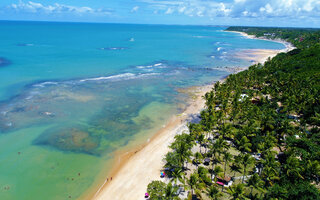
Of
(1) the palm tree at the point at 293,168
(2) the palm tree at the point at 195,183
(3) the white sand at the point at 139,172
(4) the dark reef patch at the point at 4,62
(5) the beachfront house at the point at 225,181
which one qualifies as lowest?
(3) the white sand at the point at 139,172

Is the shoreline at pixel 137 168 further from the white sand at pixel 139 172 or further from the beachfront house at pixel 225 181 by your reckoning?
the beachfront house at pixel 225 181

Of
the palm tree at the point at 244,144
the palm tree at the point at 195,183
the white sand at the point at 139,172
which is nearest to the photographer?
the palm tree at the point at 195,183

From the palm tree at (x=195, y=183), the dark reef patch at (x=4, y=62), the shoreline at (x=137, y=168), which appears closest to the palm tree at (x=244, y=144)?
the palm tree at (x=195, y=183)

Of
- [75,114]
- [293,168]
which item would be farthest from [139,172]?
[75,114]

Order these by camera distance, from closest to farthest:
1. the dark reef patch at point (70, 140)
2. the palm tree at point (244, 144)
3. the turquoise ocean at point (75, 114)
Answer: the palm tree at point (244, 144) < the turquoise ocean at point (75, 114) < the dark reef patch at point (70, 140)

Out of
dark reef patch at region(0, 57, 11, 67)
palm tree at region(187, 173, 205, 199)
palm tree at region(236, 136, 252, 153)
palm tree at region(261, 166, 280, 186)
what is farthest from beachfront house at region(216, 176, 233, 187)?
dark reef patch at region(0, 57, 11, 67)

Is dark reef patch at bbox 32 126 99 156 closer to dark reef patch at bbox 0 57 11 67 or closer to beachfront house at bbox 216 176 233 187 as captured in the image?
beachfront house at bbox 216 176 233 187

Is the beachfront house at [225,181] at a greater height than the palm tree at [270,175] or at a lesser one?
lesser

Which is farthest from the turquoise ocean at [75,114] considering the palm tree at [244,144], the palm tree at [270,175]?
the palm tree at [270,175]

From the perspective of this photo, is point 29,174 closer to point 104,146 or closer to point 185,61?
point 104,146

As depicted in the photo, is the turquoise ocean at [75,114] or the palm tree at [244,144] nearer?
the palm tree at [244,144]
